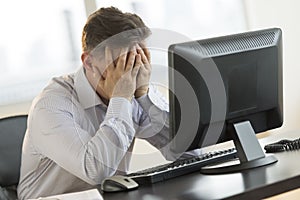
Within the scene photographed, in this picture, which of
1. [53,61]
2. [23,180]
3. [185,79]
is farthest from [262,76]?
[53,61]

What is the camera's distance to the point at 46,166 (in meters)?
1.86

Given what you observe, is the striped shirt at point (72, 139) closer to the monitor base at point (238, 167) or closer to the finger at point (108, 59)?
the finger at point (108, 59)

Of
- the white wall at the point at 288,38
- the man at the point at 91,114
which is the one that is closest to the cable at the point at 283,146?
the man at the point at 91,114

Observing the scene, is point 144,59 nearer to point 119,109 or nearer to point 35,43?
point 119,109

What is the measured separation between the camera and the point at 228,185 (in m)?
1.53

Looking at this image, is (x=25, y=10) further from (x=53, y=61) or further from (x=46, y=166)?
(x=46, y=166)

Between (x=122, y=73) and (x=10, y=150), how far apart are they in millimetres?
547

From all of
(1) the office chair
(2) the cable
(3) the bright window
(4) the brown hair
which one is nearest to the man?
(4) the brown hair

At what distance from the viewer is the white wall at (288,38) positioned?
12.6 ft

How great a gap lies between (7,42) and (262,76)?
177cm

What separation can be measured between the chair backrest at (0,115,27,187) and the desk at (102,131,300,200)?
562 mm

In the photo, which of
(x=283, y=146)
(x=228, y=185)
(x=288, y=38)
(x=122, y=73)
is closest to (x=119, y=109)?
(x=122, y=73)

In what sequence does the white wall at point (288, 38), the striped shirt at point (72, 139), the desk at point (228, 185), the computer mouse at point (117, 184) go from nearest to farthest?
the desk at point (228, 185) < the computer mouse at point (117, 184) < the striped shirt at point (72, 139) < the white wall at point (288, 38)

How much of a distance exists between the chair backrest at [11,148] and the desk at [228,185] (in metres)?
0.56
